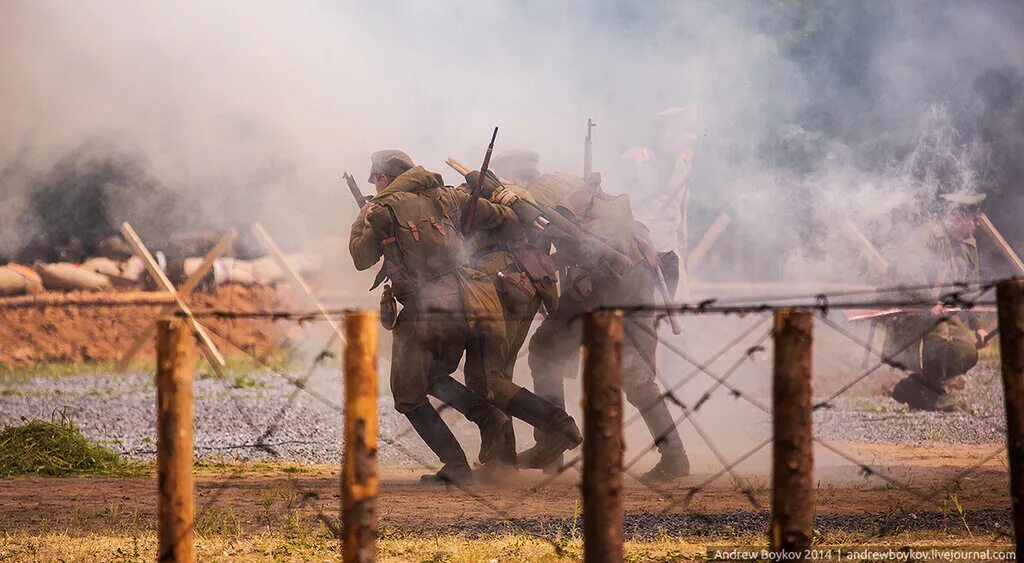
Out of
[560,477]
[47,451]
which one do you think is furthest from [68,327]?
[560,477]

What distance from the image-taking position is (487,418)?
37.8 ft

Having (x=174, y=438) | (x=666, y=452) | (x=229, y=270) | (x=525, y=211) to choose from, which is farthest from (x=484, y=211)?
(x=229, y=270)

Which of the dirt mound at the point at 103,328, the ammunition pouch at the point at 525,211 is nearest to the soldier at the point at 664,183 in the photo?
the ammunition pouch at the point at 525,211

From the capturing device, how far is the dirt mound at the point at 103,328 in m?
19.6

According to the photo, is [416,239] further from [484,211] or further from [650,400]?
[650,400]

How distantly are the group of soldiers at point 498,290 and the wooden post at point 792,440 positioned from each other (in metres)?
3.80

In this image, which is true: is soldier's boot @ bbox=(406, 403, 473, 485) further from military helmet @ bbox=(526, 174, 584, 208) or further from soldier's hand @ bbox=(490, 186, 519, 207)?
military helmet @ bbox=(526, 174, 584, 208)

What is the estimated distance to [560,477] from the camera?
1215 cm

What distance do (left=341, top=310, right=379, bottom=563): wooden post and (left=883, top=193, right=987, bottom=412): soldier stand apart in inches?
406

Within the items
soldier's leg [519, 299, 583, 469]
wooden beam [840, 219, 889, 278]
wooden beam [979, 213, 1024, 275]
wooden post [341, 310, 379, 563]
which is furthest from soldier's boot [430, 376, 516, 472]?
wooden beam [979, 213, 1024, 275]

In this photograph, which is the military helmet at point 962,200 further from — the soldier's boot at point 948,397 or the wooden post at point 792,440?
the wooden post at point 792,440

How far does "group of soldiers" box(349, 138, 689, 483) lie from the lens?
11.1 m

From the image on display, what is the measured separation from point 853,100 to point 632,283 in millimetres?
10392

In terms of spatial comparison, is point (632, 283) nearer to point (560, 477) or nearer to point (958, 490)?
point (560, 477)
